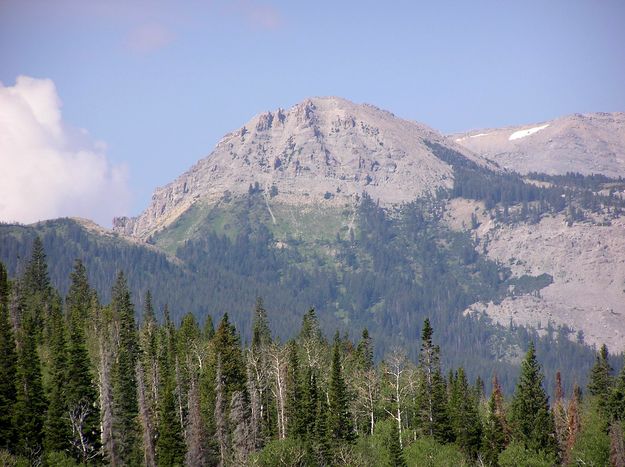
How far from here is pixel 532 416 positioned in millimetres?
128000

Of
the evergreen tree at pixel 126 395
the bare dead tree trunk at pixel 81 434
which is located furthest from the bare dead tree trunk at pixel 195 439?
the bare dead tree trunk at pixel 81 434

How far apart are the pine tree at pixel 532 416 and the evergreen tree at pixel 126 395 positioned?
49293 mm

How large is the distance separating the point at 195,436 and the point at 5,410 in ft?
73.6

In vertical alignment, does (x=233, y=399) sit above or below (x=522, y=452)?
above

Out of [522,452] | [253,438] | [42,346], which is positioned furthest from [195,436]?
[42,346]

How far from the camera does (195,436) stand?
119m

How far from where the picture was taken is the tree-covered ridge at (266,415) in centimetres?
11462

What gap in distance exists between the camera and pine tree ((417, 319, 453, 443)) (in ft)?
416

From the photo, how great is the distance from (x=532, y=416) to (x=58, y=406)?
59.7 meters

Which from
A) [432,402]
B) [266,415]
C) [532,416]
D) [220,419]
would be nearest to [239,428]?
[220,419]

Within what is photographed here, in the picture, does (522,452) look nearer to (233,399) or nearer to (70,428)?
(233,399)

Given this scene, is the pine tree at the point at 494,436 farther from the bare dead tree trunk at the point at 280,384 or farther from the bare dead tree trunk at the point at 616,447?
the bare dead tree trunk at the point at 280,384

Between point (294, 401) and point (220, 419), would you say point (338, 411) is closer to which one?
point (294, 401)

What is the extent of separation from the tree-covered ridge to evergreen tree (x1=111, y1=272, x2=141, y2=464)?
0.26 meters
